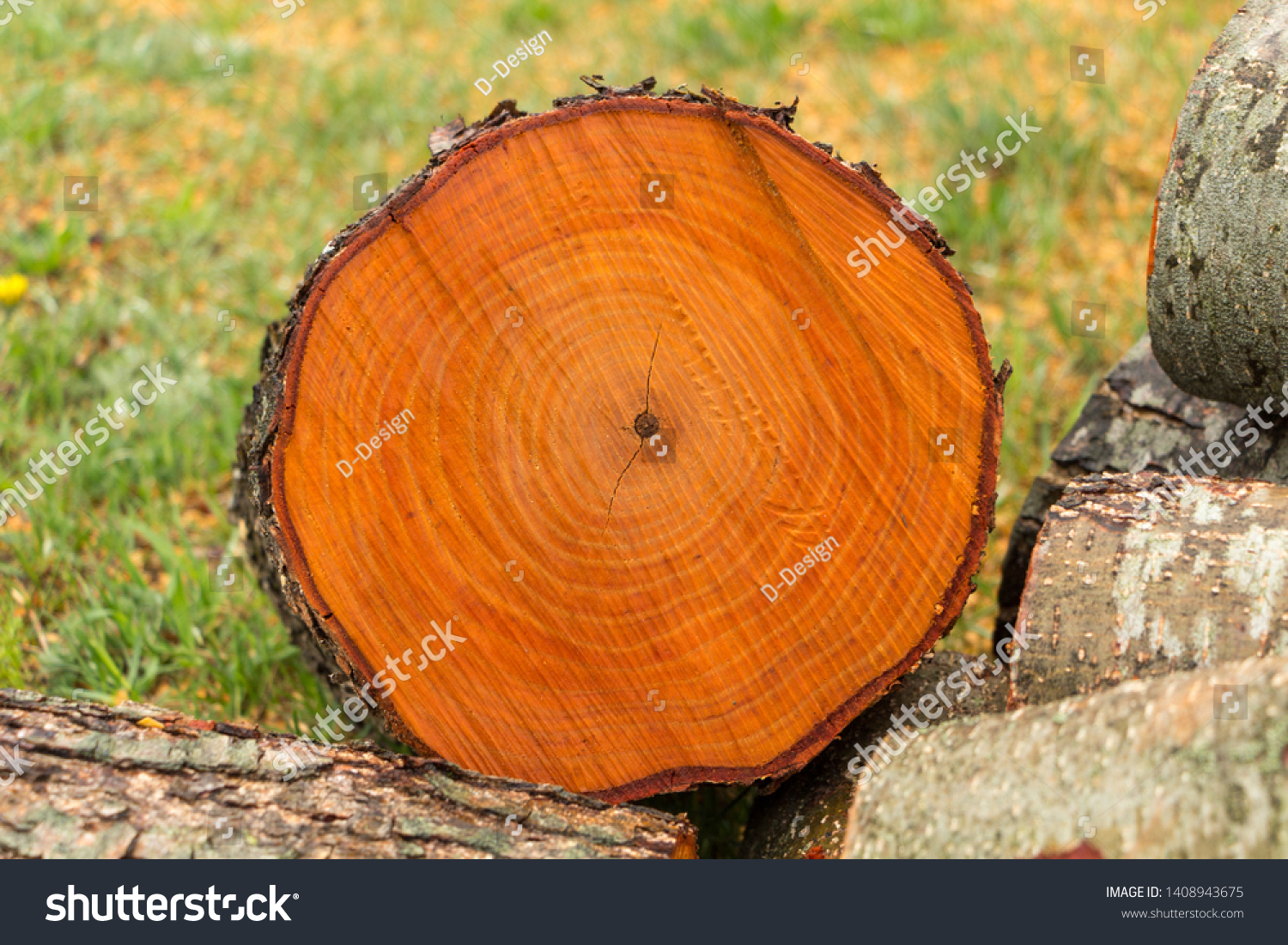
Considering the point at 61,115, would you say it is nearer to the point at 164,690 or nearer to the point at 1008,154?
the point at 164,690

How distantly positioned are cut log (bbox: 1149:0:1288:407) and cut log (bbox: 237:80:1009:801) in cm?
51

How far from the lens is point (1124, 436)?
2.34 meters
